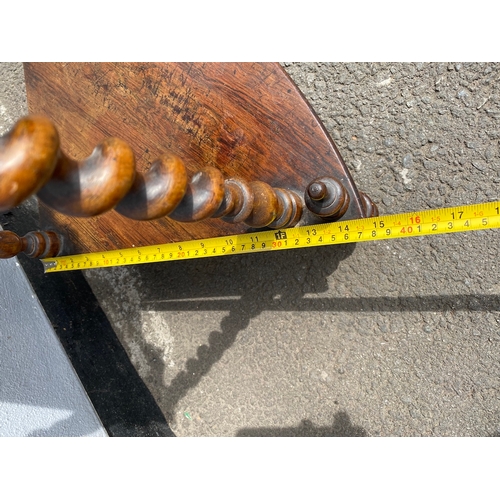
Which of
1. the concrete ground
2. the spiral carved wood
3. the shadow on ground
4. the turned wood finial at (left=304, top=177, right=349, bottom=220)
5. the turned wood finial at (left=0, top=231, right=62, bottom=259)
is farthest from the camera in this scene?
the shadow on ground

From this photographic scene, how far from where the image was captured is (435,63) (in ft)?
3.32

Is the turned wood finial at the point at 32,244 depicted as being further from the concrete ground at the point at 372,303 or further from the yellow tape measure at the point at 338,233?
the concrete ground at the point at 372,303

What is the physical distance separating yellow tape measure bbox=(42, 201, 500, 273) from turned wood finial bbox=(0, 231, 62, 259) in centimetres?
13

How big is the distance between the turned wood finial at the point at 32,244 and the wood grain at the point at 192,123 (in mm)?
69

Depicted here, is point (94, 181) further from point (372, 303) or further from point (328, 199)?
point (372, 303)

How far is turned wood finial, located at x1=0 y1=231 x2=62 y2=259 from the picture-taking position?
0.90m

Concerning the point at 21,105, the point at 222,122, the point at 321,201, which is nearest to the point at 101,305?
the point at 21,105

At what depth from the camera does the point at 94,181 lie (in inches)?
16.3

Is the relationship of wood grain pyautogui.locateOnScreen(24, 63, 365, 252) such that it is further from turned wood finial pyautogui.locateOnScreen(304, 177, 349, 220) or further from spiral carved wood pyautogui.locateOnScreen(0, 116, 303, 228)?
spiral carved wood pyautogui.locateOnScreen(0, 116, 303, 228)

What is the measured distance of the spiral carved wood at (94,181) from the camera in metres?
0.38

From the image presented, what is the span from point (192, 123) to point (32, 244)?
43cm

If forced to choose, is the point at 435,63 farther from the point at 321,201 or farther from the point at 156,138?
the point at 156,138

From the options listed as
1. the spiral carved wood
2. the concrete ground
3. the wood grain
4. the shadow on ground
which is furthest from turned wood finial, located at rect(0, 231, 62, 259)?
the shadow on ground

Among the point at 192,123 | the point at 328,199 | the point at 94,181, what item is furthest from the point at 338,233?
the point at 94,181
